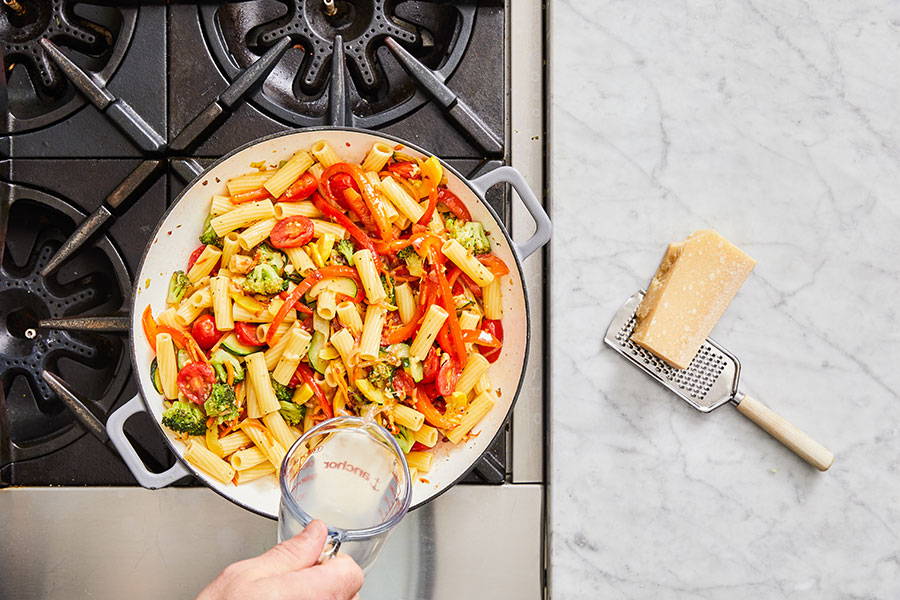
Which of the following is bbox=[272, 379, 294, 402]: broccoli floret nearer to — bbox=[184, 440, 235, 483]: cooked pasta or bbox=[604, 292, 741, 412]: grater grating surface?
bbox=[184, 440, 235, 483]: cooked pasta

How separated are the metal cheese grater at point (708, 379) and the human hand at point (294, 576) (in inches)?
26.7

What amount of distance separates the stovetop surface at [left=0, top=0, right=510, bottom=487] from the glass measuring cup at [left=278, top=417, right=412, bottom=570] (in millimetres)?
337

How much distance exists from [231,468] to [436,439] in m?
0.32

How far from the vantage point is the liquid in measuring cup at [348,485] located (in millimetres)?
974

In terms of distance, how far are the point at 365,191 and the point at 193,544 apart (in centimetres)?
70

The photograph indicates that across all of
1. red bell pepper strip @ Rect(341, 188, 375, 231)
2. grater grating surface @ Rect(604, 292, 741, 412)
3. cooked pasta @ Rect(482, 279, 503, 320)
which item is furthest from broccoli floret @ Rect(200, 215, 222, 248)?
grater grating surface @ Rect(604, 292, 741, 412)

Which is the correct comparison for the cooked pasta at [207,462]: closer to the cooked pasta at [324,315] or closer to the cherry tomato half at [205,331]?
the cooked pasta at [324,315]

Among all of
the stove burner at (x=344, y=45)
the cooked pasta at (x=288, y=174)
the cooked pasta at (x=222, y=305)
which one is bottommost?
the cooked pasta at (x=222, y=305)

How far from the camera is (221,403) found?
1.15 metres

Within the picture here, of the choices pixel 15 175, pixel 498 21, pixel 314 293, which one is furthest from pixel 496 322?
pixel 15 175

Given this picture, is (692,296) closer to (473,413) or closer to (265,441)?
(473,413)

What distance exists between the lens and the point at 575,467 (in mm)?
1361

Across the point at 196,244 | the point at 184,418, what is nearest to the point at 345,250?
the point at 196,244

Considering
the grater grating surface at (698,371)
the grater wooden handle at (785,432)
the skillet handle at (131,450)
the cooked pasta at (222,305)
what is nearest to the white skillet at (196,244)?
the skillet handle at (131,450)
